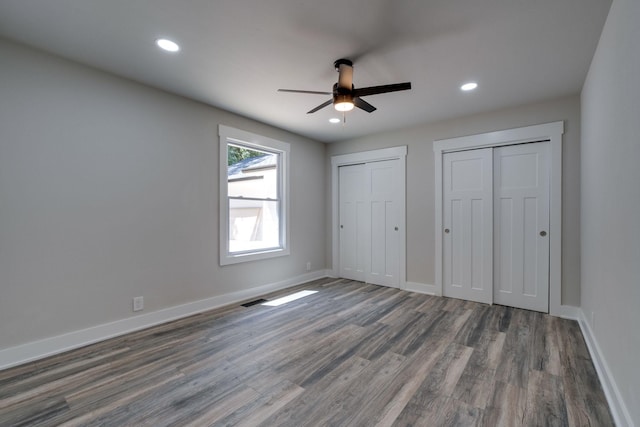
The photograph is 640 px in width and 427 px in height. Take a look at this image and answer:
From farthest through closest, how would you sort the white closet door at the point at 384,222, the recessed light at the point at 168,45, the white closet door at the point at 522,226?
the white closet door at the point at 384,222 < the white closet door at the point at 522,226 < the recessed light at the point at 168,45

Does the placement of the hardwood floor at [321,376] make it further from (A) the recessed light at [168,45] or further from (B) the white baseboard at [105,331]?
(A) the recessed light at [168,45]

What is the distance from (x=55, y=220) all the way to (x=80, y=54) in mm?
1427

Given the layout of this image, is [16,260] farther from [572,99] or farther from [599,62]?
[572,99]

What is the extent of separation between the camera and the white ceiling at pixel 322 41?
1.87 m

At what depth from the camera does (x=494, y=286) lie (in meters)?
3.74

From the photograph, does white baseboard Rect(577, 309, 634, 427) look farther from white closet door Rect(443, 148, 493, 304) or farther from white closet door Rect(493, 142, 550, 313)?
white closet door Rect(443, 148, 493, 304)

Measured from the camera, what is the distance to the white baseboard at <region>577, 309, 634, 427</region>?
60.7 inches

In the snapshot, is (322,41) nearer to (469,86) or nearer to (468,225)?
(469,86)

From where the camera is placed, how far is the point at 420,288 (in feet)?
14.1

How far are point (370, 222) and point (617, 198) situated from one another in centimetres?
332

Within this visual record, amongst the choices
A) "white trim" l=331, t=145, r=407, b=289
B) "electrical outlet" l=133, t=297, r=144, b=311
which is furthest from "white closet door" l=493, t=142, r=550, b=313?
"electrical outlet" l=133, t=297, r=144, b=311

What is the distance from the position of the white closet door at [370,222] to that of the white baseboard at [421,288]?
0.19 metres

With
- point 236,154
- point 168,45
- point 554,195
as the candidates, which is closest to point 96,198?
point 168,45

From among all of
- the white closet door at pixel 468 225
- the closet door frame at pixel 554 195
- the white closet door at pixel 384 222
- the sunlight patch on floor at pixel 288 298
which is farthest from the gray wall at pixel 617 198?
the sunlight patch on floor at pixel 288 298
